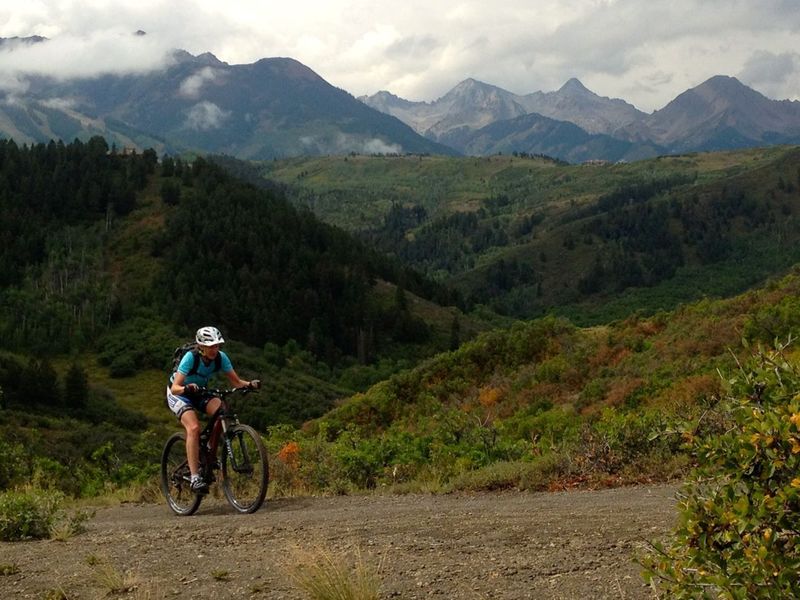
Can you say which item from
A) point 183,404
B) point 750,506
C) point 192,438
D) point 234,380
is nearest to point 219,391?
point 234,380

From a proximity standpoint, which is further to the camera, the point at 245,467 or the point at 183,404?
the point at 183,404

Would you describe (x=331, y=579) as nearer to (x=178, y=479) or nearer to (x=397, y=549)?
(x=397, y=549)

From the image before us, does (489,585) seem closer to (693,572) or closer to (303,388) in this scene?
(693,572)

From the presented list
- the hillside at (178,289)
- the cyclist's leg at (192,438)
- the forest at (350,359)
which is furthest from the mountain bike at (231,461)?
the hillside at (178,289)

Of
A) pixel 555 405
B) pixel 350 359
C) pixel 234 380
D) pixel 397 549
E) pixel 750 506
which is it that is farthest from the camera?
pixel 350 359

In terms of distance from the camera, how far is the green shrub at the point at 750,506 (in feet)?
10.5

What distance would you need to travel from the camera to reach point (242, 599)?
20.0 feet

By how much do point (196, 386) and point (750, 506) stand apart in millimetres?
7824

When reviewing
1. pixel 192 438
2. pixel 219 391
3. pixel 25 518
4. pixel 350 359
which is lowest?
pixel 350 359

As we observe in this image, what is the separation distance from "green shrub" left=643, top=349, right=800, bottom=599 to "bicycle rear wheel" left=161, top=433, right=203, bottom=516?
26.8 feet

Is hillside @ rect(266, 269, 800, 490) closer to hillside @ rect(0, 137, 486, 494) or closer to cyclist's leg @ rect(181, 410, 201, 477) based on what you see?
cyclist's leg @ rect(181, 410, 201, 477)

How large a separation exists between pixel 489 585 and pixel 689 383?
13896 millimetres

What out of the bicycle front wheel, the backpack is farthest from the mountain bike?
the backpack

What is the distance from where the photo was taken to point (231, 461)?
10.1 m
